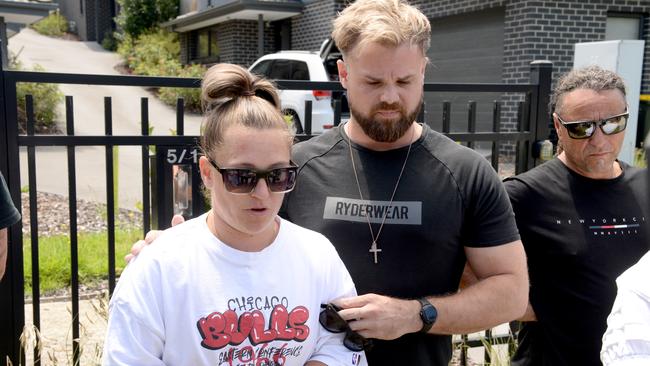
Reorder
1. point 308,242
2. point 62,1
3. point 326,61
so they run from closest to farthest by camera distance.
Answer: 1. point 308,242
2. point 326,61
3. point 62,1

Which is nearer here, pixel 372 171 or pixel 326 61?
pixel 372 171

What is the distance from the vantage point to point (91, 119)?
16.5m

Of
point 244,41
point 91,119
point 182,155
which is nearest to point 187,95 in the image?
point 91,119

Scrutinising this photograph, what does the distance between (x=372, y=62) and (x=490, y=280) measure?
74 centimetres

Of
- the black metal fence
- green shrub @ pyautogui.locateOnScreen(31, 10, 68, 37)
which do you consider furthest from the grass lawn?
green shrub @ pyautogui.locateOnScreen(31, 10, 68, 37)

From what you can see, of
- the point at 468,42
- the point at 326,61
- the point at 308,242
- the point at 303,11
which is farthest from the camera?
the point at 303,11

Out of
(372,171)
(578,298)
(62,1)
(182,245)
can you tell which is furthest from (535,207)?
(62,1)

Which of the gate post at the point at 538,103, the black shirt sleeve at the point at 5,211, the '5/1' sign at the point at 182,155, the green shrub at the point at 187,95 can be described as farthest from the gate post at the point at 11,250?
the green shrub at the point at 187,95

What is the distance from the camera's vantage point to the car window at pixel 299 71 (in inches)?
469

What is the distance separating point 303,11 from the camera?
18.8 meters

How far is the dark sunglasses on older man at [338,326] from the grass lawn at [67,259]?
3752 mm

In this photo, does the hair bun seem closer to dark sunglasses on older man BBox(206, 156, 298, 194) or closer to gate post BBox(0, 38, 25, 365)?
dark sunglasses on older man BBox(206, 156, 298, 194)

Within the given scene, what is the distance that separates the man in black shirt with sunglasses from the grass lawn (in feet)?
12.5

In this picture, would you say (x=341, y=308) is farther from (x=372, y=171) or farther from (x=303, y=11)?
(x=303, y=11)
